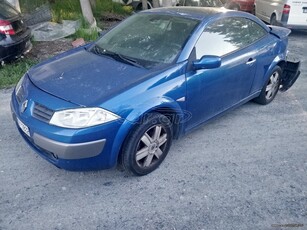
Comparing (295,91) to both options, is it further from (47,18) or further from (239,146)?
(47,18)

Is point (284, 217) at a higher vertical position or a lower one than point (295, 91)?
higher

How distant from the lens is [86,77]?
289 cm

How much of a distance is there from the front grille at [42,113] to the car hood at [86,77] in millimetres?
162

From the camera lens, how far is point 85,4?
312 inches

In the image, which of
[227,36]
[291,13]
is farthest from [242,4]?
[227,36]

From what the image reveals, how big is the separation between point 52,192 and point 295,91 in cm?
426

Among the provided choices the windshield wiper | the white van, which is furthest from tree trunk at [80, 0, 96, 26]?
the white van

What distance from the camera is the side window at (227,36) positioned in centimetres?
330

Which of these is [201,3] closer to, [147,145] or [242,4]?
[242,4]

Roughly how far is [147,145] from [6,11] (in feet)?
13.2

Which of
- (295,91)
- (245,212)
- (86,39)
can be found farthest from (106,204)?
(86,39)

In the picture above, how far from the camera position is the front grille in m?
2.55

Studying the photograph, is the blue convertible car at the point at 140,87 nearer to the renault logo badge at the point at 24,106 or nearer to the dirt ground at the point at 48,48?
the renault logo badge at the point at 24,106

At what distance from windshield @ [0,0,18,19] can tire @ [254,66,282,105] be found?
4328mm
